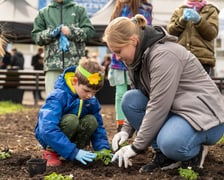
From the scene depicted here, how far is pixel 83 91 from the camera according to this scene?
12.5 feet

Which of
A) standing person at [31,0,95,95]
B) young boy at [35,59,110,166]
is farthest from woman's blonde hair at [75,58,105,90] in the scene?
standing person at [31,0,95,95]

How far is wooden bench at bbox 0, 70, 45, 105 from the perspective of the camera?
1339 cm

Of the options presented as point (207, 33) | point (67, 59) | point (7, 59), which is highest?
point (207, 33)

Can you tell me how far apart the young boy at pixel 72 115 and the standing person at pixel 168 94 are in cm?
35

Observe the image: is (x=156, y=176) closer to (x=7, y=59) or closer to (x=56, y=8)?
(x=56, y=8)

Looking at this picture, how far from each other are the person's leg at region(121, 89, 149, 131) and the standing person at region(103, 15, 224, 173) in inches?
11.8

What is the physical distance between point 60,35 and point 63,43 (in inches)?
3.6

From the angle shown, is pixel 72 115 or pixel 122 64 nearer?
pixel 72 115

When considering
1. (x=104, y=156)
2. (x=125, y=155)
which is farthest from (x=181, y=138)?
(x=104, y=156)

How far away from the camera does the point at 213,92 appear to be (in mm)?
3545

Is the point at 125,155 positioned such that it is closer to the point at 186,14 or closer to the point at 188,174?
the point at 188,174

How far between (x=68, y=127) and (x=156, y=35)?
98 centimetres

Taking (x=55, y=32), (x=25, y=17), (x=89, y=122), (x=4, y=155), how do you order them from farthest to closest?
(x=25, y=17), (x=55, y=32), (x=4, y=155), (x=89, y=122)

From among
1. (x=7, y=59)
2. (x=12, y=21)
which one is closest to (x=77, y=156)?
(x=12, y=21)
